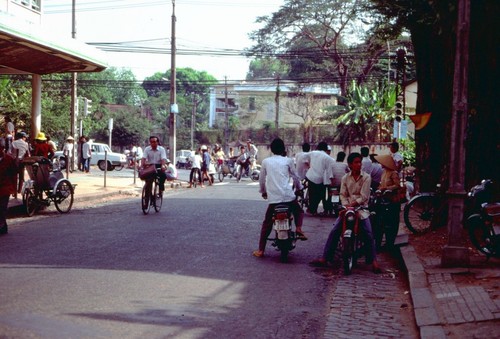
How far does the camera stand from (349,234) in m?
9.70

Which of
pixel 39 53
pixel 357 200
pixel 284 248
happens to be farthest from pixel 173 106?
pixel 357 200

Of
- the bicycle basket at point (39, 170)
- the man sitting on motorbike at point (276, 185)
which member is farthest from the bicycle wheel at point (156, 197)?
the man sitting on motorbike at point (276, 185)

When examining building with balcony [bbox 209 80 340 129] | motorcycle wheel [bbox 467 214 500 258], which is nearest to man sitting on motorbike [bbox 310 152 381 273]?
motorcycle wheel [bbox 467 214 500 258]

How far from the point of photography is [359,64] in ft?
172

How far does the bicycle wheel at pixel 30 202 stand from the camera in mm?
16031

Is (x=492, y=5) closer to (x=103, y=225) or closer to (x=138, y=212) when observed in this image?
(x=103, y=225)

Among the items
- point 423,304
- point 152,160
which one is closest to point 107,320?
point 423,304

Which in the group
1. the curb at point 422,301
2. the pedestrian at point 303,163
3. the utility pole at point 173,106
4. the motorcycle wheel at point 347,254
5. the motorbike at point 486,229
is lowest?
the curb at point 422,301

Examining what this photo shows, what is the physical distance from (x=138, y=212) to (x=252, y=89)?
64.3 metres

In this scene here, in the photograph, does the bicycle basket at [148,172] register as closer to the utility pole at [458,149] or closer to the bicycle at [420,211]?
the bicycle at [420,211]

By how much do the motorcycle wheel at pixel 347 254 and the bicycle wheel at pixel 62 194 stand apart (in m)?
8.64

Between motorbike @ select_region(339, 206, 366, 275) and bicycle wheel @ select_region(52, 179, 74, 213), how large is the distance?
8575 mm

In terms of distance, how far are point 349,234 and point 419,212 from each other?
16.4 ft

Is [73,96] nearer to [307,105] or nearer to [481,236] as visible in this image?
[481,236]
